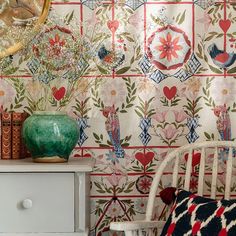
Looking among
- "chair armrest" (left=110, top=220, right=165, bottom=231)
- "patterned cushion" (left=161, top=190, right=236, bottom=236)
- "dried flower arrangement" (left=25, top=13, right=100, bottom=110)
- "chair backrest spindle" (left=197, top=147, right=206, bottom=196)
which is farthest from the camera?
"dried flower arrangement" (left=25, top=13, right=100, bottom=110)

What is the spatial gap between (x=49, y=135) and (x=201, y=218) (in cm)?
72

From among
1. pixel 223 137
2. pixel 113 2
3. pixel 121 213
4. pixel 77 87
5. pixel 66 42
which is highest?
pixel 113 2

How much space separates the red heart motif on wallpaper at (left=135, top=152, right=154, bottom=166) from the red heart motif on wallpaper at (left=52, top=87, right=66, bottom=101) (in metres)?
0.45

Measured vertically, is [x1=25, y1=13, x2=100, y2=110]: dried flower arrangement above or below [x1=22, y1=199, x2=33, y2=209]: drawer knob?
above

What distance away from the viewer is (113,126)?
2.82 meters

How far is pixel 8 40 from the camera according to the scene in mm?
2801

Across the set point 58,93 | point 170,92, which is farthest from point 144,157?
point 58,93

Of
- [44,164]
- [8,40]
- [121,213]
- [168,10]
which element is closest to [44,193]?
[44,164]

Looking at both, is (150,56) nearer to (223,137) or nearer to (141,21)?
(141,21)

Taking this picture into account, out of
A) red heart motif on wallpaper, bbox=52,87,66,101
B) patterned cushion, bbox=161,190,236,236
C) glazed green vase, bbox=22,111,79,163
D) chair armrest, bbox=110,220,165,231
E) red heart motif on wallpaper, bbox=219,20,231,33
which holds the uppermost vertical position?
red heart motif on wallpaper, bbox=219,20,231,33

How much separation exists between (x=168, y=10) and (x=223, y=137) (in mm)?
658

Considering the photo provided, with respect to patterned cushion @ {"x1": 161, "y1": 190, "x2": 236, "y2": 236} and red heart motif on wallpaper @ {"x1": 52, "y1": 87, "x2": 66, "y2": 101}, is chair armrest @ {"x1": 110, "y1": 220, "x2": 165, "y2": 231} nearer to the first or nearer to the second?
patterned cushion @ {"x1": 161, "y1": 190, "x2": 236, "y2": 236}

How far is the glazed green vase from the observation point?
2.43 meters

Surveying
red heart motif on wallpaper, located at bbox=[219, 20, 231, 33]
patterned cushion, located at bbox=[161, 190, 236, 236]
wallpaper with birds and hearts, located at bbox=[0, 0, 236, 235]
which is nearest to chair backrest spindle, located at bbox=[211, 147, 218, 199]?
wallpaper with birds and hearts, located at bbox=[0, 0, 236, 235]
